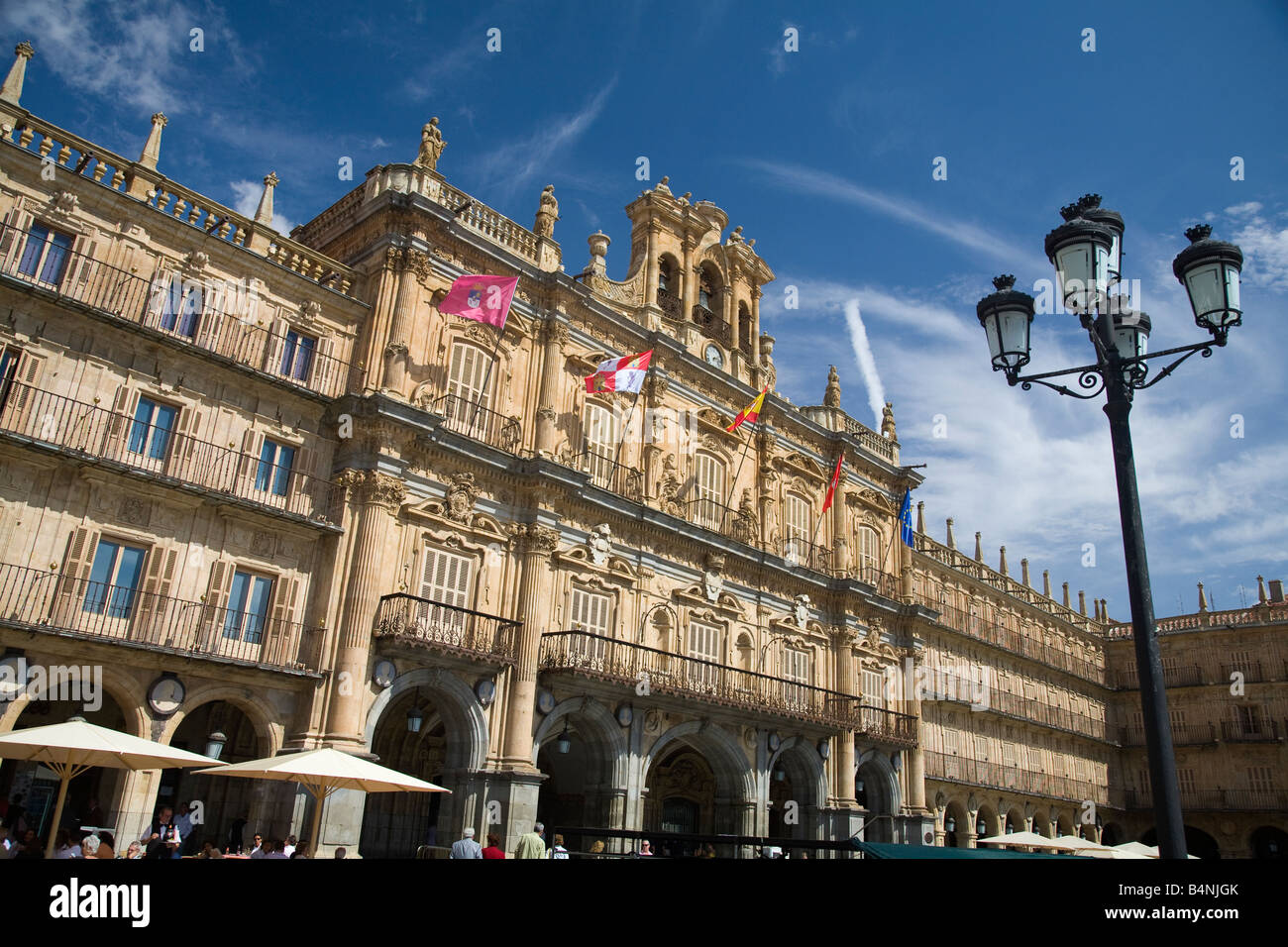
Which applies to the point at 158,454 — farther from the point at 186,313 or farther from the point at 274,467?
the point at 186,313

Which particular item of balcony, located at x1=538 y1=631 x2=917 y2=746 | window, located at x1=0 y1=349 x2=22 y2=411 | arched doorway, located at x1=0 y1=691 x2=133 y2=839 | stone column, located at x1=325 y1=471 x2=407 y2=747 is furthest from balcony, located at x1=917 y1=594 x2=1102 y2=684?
window, located at x1=0 y1=349 x2=22 y2=411

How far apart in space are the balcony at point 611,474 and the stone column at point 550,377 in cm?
53

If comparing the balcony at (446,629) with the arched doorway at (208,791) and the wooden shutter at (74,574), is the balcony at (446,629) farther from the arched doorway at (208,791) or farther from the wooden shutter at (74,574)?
the wooden shutter at (74,574)

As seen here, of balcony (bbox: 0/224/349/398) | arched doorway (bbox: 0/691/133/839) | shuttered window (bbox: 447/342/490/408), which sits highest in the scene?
shuttered window (bbox: 447/342/490/408)

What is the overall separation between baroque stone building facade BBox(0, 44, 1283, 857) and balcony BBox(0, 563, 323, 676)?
0.07 meters

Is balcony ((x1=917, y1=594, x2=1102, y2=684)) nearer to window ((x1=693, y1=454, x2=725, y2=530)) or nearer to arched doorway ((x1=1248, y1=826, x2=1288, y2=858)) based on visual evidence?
arched doorway ((x1=1248, y1=826, x2=1288, y2=858))

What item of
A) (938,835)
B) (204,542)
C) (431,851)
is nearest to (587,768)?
(431,851)

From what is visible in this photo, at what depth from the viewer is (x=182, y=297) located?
18.6 meters

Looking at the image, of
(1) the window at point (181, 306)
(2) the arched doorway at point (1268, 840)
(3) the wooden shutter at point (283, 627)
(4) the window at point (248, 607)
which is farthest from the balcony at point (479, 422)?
(2) the arched doorway at point (1268, 840)


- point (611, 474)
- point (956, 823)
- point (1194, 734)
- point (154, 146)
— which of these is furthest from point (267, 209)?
point (1194, 734)

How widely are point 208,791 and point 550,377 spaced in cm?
1217

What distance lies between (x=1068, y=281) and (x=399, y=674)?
15.4 m

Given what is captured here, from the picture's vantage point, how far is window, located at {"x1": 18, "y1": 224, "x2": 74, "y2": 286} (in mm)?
Result: 16672

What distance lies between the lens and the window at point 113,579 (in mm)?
16312
